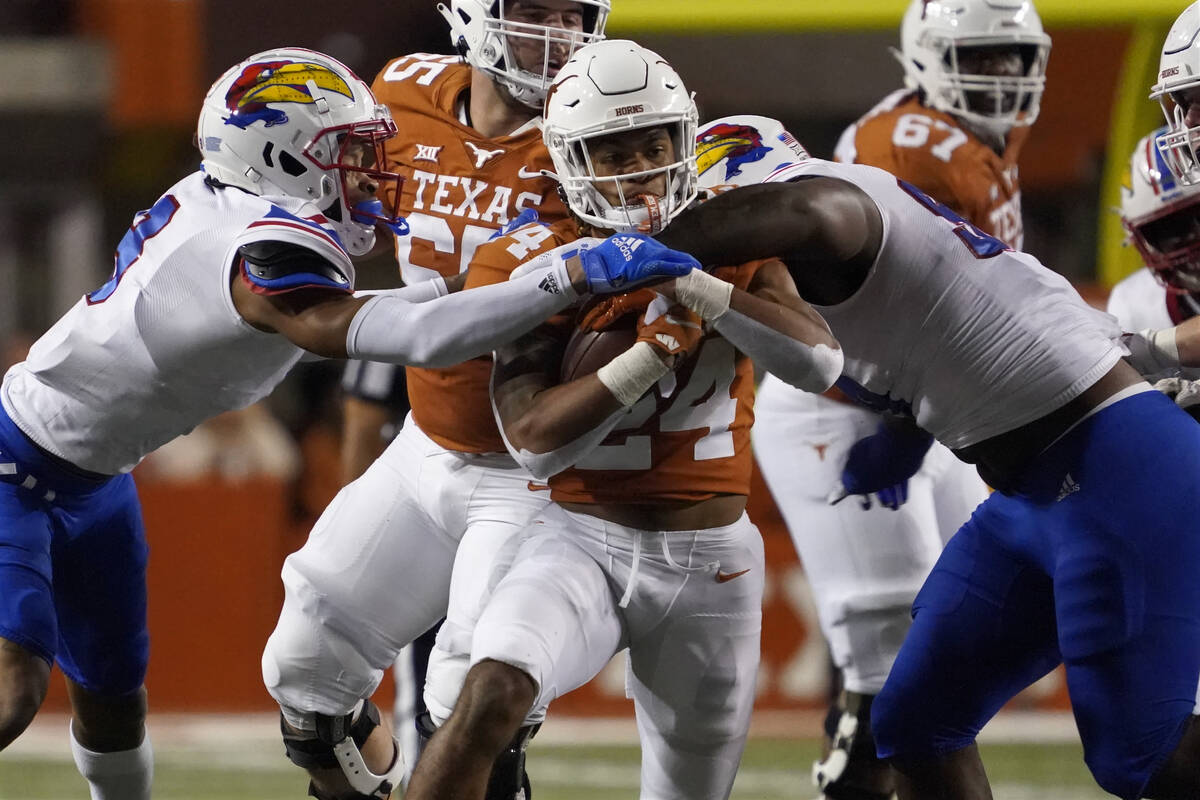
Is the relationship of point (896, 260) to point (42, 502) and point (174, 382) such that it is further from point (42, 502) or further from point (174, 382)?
point (42, 502)

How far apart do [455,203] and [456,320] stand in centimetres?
74

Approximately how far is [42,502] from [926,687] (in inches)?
75.5

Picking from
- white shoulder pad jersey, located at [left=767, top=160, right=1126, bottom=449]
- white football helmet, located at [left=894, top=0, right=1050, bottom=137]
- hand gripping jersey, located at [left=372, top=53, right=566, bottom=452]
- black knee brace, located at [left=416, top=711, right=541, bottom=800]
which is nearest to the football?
white shoulder pad jersey, located at [left=767, top=160, right=1126, bottom=449]

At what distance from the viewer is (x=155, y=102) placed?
9469mm

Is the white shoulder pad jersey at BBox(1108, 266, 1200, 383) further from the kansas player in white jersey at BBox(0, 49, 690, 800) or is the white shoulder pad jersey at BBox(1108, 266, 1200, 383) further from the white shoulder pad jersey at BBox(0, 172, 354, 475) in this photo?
the white shoulder pad jersey at BBox(0, 172, 354, 475)

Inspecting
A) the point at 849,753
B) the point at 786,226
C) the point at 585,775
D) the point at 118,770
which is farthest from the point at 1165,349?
the point at 585,775

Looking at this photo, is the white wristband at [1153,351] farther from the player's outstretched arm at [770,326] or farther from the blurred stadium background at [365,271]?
the blurred stadium background at [365,271]

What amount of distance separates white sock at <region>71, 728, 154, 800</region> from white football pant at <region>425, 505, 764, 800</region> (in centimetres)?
106

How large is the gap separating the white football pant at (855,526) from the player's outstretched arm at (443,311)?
1475 millimetres

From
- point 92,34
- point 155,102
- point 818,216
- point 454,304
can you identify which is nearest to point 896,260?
point 818,216

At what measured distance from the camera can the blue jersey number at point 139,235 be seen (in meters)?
3.72

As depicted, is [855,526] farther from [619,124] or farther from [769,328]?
[619,124]

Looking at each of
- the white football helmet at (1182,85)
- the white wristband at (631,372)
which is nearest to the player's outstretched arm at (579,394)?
the white wristband at (631,372)

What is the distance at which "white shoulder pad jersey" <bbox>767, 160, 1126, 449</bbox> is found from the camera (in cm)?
330
